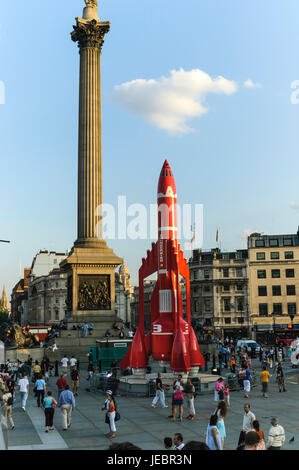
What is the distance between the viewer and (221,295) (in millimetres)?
81375

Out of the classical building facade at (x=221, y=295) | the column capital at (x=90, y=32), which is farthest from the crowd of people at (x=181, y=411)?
the classical building facade at (x=221, y=295)

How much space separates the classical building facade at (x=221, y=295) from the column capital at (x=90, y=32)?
42511 millimetres

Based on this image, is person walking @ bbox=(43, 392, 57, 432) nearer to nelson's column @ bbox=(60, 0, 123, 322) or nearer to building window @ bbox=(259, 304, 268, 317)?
nelson's column @ bbox=(60, 0, 123, 322)

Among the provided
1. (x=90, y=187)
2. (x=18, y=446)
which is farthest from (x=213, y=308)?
(x=18, y=446)

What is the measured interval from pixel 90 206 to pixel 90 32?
1842 cm

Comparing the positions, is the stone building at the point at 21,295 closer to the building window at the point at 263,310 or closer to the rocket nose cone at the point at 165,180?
the building window at the point at 263,310

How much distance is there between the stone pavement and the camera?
50.3 feet

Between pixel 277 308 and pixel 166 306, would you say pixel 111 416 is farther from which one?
pixel 277 308

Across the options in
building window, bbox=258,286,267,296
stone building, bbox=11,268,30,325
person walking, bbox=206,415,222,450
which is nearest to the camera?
person walking, bbox=206,415,222,450

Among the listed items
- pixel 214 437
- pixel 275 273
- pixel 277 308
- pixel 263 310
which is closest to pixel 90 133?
pixel 214 437

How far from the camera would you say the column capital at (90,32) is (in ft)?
169

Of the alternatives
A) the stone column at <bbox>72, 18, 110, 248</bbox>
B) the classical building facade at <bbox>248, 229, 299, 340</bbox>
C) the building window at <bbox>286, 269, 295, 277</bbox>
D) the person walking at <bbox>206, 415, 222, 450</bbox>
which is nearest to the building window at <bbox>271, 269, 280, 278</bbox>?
the classical building facade at <bbox>248, 229, 299, 340</bbox>

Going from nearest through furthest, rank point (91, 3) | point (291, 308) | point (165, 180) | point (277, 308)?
1. point (165, 180)
2. point (91, 3)
3. point (291, 308)
4. point (277, 308)

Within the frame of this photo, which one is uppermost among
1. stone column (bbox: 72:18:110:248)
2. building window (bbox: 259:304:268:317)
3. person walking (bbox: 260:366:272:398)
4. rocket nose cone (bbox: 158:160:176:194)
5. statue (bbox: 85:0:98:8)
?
statue (bbox: 85:0:98:8)
